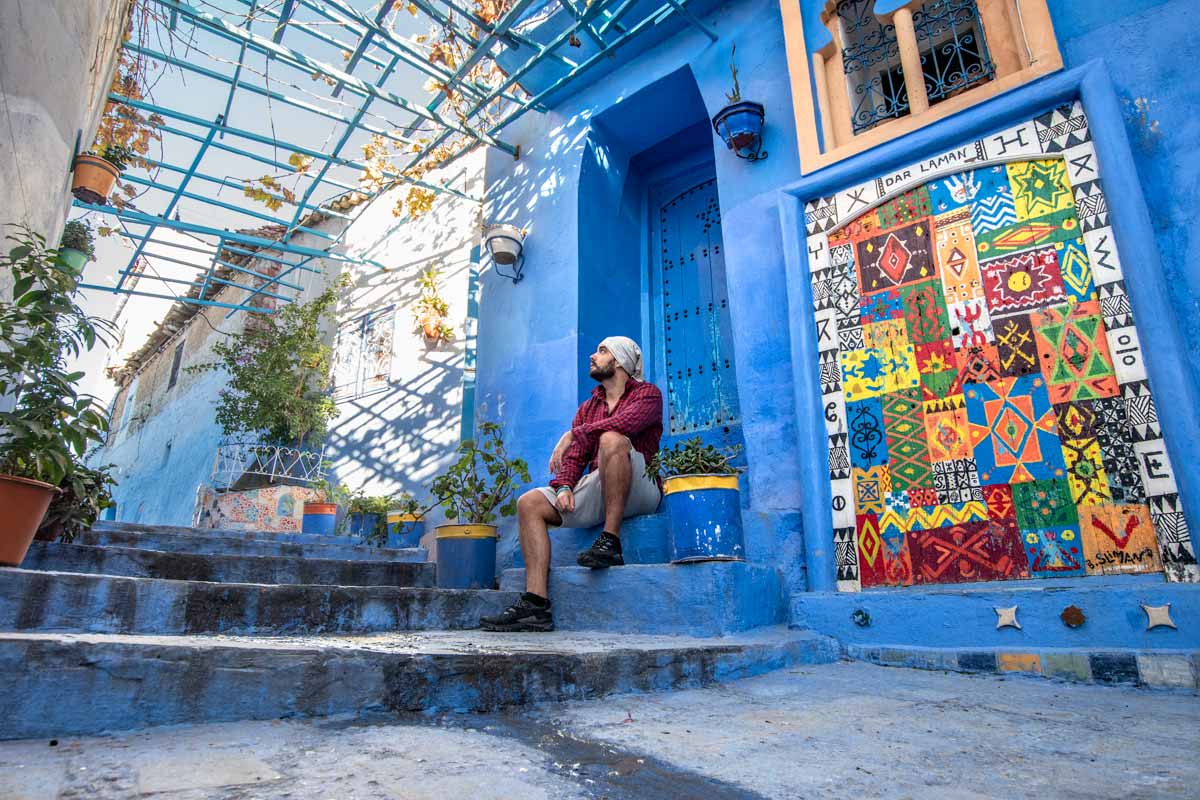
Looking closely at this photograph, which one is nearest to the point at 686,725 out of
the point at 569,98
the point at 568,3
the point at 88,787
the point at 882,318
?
the point at 88,787

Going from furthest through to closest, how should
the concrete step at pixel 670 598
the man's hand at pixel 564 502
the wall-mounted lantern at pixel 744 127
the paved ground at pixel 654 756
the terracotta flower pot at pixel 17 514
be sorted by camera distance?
the wall-mounted lantern at pixel 744 127 < the man's hand at pixel 564 502 < the concrete step at pixel 670 598 < the terracotta flower pot at pixel 17 514 < the paved ground at pixel 654 756

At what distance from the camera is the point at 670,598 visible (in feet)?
9.52

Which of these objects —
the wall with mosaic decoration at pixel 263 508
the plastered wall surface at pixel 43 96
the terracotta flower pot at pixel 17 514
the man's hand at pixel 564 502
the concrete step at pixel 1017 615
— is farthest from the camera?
the wall with mosaic decoration at pixel 263 508

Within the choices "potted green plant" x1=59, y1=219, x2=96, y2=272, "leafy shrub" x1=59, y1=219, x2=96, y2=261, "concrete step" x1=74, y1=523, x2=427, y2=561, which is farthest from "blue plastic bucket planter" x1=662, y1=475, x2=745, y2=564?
"leafy shrub" x1=59, y1=219, x2=96, y2=261

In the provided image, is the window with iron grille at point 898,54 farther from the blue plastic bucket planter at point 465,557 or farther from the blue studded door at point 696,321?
the blue plastic bucket planter at point 465,557

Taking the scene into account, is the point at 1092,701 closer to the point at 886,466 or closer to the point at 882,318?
the point at 886,466

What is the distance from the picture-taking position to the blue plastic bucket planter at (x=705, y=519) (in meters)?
3.03

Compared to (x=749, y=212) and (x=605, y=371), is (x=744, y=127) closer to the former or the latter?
(x=749, y=212)

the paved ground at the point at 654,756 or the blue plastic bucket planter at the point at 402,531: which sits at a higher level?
the blue plastic bucket planter at the point at 402,531

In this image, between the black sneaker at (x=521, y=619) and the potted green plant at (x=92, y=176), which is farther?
the potted green plant at (x=92, y=176)

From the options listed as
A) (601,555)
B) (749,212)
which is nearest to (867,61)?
(749,212)

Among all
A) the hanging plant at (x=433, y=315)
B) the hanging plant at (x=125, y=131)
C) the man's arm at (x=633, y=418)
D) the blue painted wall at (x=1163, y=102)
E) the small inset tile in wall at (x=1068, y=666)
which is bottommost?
the small inset tile in wall at (x=1068, y=666)

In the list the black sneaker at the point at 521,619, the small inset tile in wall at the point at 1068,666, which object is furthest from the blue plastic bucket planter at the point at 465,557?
the small inset tile in wall at the point at 1068,666

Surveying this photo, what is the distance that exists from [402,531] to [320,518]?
144 centimetres
